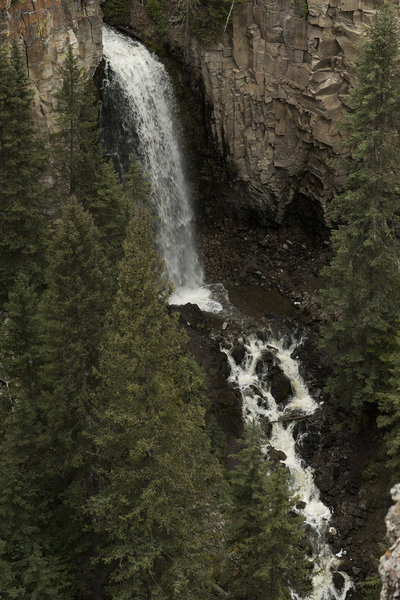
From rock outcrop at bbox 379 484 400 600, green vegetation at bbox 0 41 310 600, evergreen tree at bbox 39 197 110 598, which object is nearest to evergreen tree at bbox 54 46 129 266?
green vegetation at bbox 0 41 310 600

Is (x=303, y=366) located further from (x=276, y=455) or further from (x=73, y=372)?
(x=73, y=372)

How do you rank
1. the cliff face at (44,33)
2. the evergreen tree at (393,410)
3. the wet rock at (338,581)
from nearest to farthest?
the evergreen tree at (393,410)
the wet rock at (338,581)
the cliff face at (44,33)

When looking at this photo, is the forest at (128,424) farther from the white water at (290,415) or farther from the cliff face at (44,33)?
the cliff face at (44,33)

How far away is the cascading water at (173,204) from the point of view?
88.7ft

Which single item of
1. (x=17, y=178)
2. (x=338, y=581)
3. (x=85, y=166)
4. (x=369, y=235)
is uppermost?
(x=17, y=178)

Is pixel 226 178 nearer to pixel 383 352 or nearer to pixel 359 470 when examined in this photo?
→ pixel 383 352

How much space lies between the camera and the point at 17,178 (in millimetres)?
23500

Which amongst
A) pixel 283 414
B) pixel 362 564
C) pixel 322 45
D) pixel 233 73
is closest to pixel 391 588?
pixel 362 564

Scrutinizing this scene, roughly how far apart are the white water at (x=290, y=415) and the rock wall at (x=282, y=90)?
415 inches

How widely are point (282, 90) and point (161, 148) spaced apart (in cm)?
728

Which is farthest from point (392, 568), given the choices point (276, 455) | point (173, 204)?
point (173, 204)

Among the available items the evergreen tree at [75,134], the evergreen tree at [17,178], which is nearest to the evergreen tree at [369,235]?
the evergreen tree at [75,134]

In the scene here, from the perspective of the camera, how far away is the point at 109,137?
32031mm

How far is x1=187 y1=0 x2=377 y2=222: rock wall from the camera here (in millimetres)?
30141
